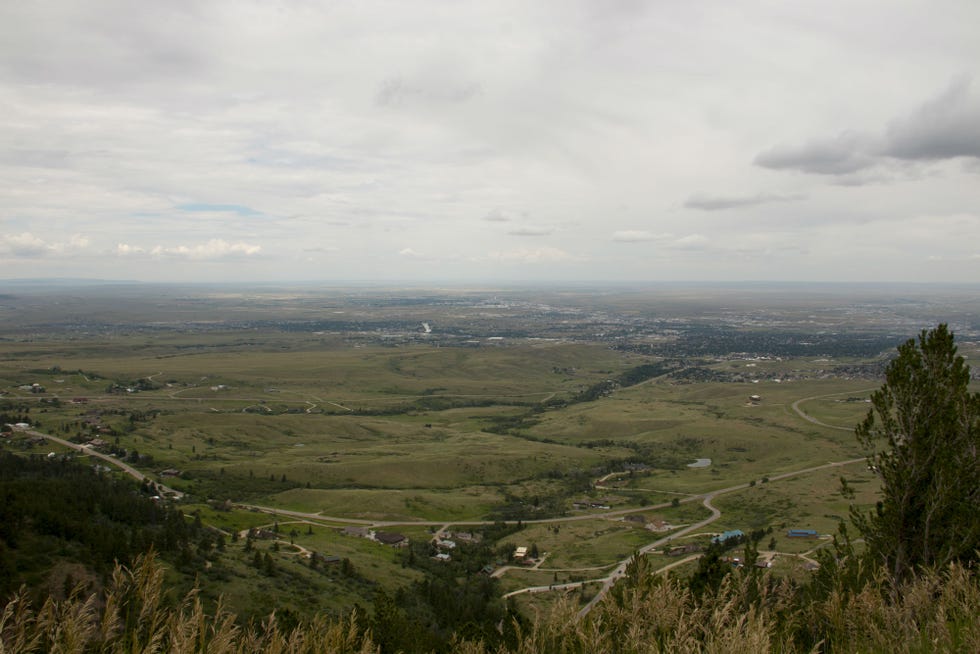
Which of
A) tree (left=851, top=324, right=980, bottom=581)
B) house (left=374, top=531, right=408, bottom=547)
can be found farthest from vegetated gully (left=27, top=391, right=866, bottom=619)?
tree (left=851, top=324, right=980, bottom=581)

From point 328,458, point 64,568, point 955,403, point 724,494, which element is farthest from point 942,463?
point 328,458

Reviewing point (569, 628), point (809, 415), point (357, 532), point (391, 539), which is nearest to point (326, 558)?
point (391, 539)

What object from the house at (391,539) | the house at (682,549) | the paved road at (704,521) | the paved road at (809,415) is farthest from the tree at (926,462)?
the paved road at (809,415)

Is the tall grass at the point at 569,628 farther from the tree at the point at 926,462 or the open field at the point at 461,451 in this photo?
the open field at the point at 461,451

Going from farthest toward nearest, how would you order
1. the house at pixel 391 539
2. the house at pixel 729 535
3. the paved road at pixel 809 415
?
the paved road at pixel 809 415, the house at pixel 391 539, the house at pixel 729 535

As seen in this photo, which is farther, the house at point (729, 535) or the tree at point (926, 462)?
the house at point (729, 535)

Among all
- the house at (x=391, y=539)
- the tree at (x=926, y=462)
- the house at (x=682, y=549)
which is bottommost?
the house at (x=391, y=539)
